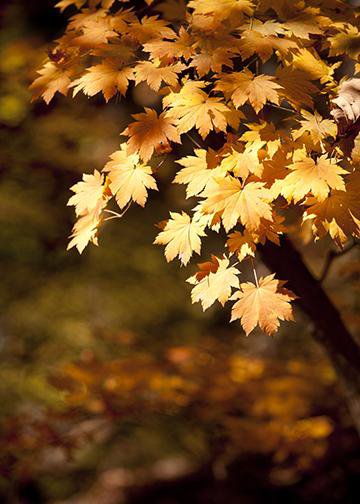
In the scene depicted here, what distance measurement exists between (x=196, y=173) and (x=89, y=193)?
1.40ft

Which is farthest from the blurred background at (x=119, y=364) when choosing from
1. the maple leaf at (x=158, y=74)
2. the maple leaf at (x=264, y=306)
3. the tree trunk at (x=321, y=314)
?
the maple leaf at (x=158, y=74)

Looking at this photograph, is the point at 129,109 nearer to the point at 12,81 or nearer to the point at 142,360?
the point at 12,81

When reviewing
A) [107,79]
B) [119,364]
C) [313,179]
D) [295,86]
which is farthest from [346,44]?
[119,364]

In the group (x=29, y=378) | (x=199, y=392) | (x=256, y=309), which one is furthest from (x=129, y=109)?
(x=256, y=309)

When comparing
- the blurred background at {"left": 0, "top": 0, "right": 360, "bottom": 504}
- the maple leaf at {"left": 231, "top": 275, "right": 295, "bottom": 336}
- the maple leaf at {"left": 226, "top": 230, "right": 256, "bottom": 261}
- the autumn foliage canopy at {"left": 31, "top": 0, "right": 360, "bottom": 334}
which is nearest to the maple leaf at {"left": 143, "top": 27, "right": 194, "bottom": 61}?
the autumn foliage canopy at {"left": 31, "top": 0, "right": 360, "bottom": 334}

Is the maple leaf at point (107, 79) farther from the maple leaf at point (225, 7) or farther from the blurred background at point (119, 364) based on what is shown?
the blurred background at point (119, 364)

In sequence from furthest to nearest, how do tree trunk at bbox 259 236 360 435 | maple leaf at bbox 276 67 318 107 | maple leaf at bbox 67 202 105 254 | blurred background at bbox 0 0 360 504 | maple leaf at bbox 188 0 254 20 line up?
blurred background at bbox 0 0 360 504 < tree trunk at bbox 259 236 360 435 < maple leaf at bbox 67 202 105 254 < maple leaf at bbox 188 0 254 20 < maple leaf at bbox 276 67 318 107

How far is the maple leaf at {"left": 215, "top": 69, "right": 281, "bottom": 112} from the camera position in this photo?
1559 mm

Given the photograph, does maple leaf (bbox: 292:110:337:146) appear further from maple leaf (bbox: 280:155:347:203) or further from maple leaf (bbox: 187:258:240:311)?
maple leaf (bbox: 187:258:240:311)

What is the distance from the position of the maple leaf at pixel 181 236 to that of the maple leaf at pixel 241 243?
0.10 m

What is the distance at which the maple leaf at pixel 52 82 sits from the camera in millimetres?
1891

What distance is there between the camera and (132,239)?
6.03 meters

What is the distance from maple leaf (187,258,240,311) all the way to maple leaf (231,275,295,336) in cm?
4

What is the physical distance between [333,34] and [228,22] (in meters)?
0.36
